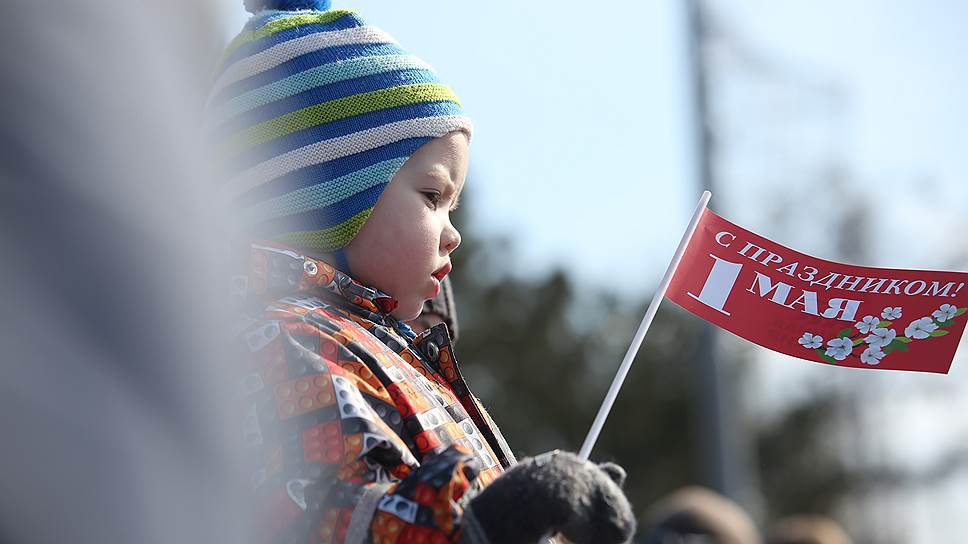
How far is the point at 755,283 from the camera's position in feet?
7.58

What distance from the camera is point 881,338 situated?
2.25 meters

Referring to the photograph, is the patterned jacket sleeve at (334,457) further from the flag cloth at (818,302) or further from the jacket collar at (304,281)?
the flag cloth at (818,302)

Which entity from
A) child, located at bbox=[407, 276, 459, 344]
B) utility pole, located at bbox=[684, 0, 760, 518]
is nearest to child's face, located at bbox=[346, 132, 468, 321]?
child, located at bbox=[407, 276, 459, 344]

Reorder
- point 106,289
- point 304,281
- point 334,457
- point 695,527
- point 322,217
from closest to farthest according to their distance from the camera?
point 106,289, point 334,457, point 304,281, point 322,217, point 695,527

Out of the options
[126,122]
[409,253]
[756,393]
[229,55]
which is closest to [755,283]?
[409,253]

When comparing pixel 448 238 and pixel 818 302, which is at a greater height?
pixel 818 302

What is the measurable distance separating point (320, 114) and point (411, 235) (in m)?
0.27

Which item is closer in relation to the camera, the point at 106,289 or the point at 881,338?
the point at 106,289

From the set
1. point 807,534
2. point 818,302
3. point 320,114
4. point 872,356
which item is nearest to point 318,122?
point 320,114

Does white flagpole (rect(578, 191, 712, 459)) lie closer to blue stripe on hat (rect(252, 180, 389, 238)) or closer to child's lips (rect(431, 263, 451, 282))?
child's lips (rect(431, 263, 451, 282))

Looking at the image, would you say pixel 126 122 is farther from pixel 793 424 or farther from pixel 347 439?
pixel 793 424

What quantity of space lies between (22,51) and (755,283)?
172 cm

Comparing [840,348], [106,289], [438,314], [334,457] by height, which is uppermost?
[840,348]

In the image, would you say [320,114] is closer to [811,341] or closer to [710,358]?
[811,341]
